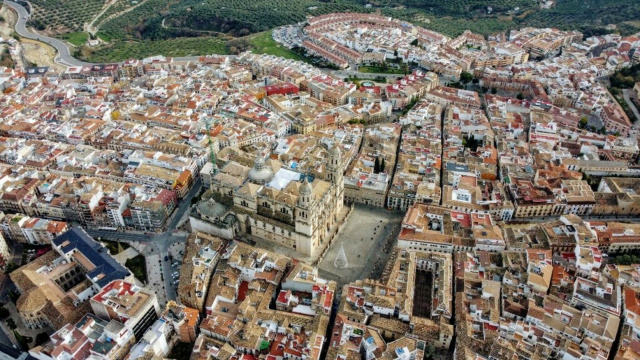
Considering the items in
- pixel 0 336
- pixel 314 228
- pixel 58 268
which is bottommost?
pixel 0 336

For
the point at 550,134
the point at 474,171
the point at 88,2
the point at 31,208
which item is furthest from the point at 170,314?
the point at 88,2

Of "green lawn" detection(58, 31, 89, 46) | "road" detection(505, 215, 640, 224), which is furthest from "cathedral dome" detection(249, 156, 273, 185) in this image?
"green lawn" detection(58, 31, 89, 46)

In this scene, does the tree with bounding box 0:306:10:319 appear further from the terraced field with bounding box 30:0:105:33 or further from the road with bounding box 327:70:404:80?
the terraced field with bounding box 30:0:105:33

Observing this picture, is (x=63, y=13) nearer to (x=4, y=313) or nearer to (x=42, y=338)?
(x=4, y=313)

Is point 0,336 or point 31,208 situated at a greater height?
point 31,208

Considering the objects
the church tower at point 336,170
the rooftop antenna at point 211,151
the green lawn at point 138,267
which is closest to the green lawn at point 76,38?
the rooftop antenna at point 211,151

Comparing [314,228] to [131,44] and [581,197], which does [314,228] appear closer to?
[581,197]

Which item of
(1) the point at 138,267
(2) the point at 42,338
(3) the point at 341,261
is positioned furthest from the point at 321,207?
(2) the point at 42,338
